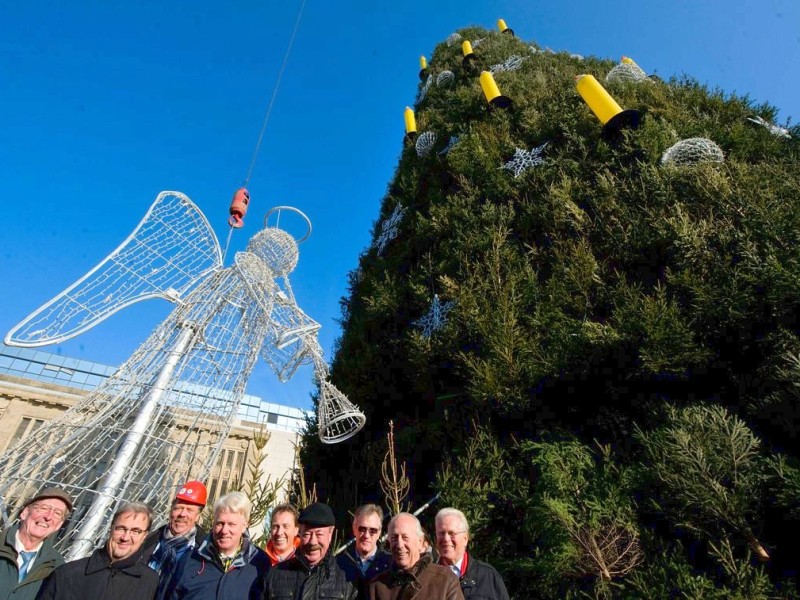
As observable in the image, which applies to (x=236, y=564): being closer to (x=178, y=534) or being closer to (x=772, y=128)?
(x=178, y=534)

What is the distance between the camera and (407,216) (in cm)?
1181

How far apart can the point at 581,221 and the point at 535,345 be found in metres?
Result: 2.83

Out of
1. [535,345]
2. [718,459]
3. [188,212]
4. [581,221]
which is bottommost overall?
[718,459]

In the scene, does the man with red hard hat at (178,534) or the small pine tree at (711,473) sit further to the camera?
the small pine tree at (711,473)

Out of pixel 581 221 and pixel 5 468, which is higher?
pixel 581 221

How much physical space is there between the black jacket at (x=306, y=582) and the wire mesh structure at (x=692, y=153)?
8.09 m

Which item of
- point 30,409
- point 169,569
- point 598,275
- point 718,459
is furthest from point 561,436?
point 30,409

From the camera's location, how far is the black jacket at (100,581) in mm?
2336

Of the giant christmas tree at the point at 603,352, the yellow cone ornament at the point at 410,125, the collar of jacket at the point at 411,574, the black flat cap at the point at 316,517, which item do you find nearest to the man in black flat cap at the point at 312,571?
the black flat cap at the point at 316,517

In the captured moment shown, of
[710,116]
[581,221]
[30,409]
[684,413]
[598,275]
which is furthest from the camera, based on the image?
[30,409]

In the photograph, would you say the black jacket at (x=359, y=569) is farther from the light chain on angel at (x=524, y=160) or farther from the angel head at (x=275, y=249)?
the light chain on angel at (x=524, y=160)

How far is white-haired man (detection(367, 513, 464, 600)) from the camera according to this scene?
226cm

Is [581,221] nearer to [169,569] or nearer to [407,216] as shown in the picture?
[407,216]

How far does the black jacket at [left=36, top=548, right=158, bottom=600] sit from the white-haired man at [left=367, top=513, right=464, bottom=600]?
1.30 meters
